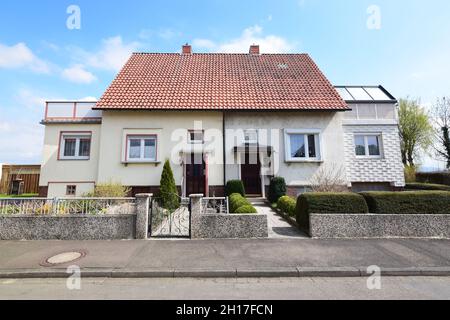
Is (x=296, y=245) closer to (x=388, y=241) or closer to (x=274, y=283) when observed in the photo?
(x=274, y=283)

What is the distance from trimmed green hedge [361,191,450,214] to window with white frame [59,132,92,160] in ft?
43.9

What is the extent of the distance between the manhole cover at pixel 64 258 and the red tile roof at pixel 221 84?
8.26 metres

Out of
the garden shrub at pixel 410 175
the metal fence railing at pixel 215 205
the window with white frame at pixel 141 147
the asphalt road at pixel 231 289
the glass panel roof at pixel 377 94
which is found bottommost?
the asphalt road at pixel 231 289

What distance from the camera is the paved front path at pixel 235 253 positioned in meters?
4.68

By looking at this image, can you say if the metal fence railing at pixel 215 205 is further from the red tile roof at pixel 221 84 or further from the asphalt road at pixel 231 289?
the red tile roof at pixel 221 84

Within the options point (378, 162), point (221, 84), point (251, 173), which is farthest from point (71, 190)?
point (378, 162)

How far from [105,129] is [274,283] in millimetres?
11481

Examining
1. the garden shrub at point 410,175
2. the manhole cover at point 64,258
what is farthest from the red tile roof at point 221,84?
the garden shrub at point 410,175

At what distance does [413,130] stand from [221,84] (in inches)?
828

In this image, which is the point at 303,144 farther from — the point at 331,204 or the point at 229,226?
the point at 229,226

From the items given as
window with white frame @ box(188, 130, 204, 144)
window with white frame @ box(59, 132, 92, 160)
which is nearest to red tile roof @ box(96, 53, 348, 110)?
window with white frame @ box(188, 130, 204, 144)

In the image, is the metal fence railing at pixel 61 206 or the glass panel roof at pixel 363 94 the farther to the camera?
the glass panel roof at pixel 363 94

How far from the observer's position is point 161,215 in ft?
24.3

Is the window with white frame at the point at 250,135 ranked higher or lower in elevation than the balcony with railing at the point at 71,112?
lower
